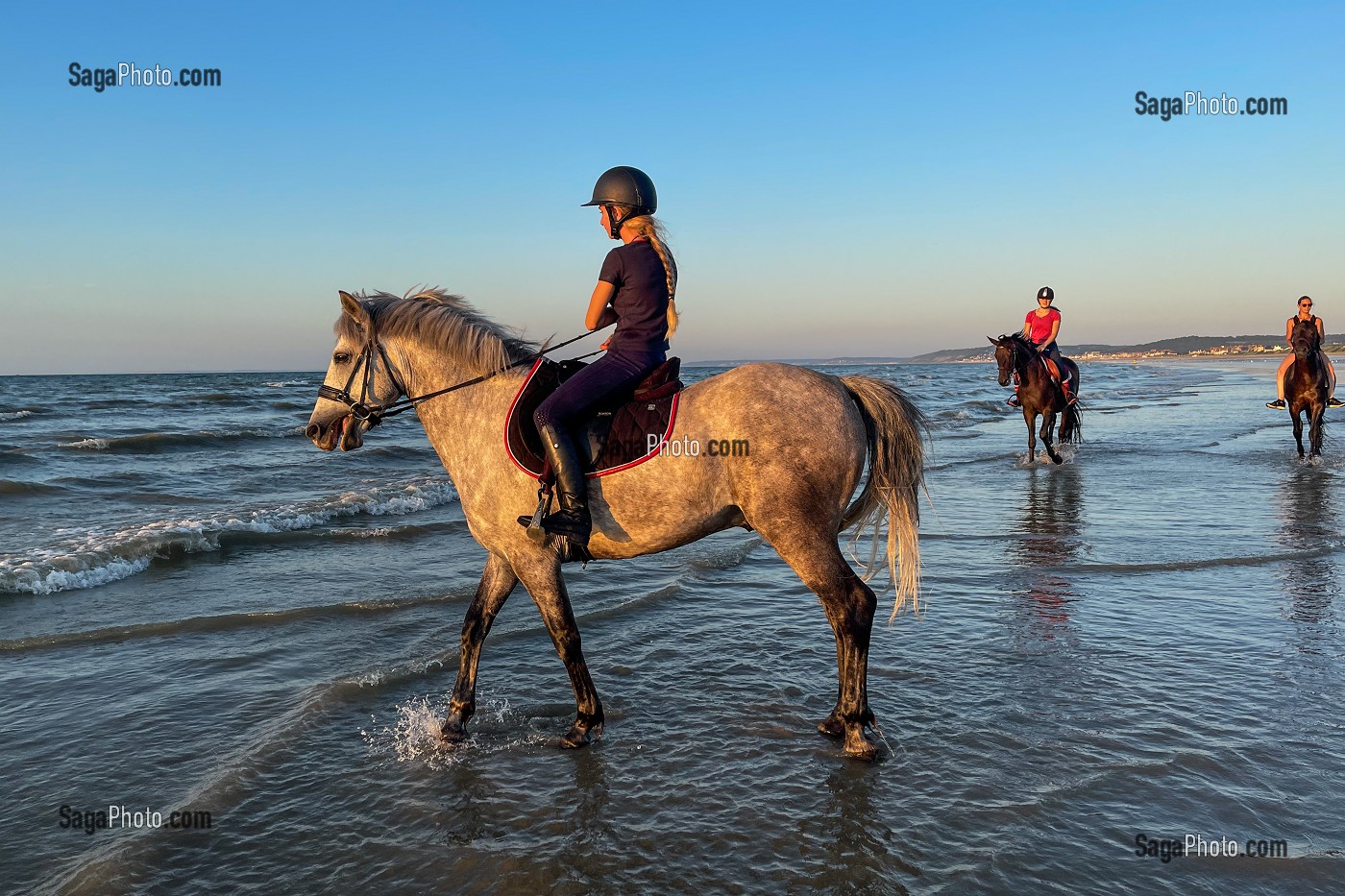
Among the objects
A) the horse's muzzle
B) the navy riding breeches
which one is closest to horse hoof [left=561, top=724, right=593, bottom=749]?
the navy riding breeches

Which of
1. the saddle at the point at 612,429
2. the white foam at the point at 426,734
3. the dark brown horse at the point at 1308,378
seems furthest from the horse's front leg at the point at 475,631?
the dark brown horse at the point at 1308,378

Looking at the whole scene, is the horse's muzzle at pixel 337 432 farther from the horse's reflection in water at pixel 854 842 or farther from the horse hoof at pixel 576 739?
the horse's reflection in water at pixel 854 842

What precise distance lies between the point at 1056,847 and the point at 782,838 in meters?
1.23

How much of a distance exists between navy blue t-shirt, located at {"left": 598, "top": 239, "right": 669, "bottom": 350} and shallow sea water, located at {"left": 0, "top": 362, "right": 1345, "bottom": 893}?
8.05 feet

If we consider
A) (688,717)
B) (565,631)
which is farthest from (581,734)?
(688,717)

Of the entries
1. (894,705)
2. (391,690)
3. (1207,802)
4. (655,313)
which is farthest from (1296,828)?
(391,690)

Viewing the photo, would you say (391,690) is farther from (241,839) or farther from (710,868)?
(710,868)

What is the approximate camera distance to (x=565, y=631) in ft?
16.5

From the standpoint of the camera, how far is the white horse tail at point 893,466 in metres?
5.12

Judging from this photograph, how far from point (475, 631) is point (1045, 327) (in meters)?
16.3

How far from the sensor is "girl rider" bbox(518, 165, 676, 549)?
4836 mm

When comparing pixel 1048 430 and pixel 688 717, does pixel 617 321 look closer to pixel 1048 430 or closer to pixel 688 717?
pixel 688 717

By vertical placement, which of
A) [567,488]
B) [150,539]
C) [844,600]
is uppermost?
[567,488]

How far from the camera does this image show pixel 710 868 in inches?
147
